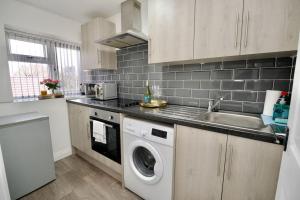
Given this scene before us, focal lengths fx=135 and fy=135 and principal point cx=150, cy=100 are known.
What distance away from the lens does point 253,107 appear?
128 cm

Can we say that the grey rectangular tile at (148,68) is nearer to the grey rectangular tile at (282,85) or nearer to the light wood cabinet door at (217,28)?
the light wood cabinet door at (217,28)

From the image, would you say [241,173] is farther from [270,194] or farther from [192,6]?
[192,6]

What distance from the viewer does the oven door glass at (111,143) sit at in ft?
5.12

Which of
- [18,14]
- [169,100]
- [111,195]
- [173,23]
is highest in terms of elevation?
[18,14]

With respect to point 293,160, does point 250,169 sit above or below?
below

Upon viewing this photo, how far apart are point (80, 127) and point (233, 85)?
2105mm

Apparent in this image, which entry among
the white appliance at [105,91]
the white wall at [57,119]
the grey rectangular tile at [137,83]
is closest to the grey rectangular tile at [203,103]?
the grey rectangular tile at [137,83]

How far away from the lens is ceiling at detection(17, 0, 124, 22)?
6.02 ft

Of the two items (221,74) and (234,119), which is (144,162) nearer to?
(234,119)

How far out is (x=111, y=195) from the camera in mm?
1516

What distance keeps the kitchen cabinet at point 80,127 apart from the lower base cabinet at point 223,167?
1.39 metres

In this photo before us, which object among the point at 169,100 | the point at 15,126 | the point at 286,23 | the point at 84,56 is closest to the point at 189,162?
the point at 169,100

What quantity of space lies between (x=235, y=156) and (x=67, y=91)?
271cm

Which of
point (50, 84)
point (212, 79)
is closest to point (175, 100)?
point (212, 79)
